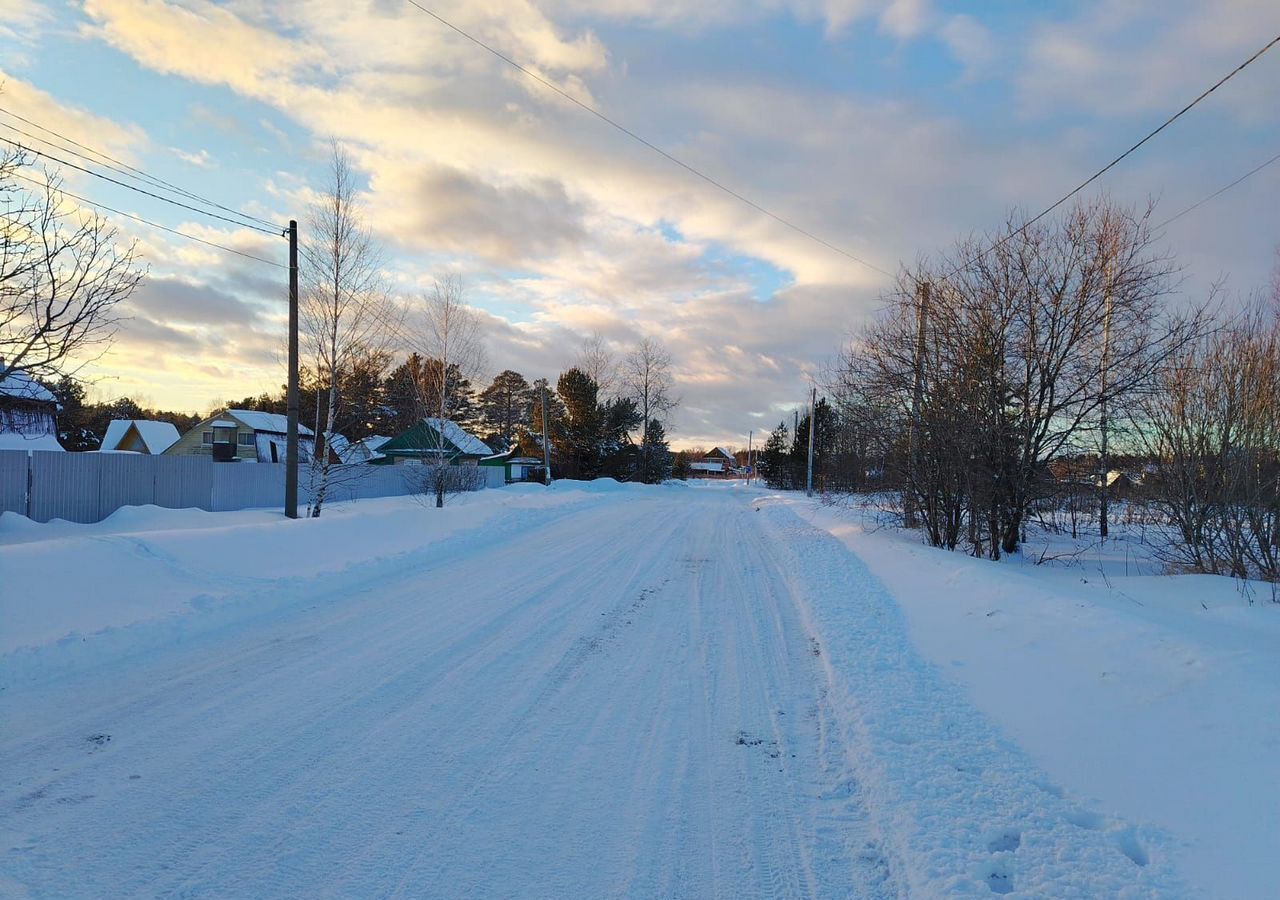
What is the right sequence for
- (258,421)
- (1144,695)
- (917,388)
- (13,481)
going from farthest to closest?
1. (258,421)
2. (13,481)
3. (917,388)
4. (1144,695)

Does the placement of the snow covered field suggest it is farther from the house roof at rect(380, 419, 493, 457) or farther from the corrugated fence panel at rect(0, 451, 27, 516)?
the house roof at rect(380, 419, 493, 457)

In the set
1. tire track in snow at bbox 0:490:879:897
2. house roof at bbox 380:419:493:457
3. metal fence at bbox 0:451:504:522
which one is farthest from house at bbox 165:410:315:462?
tire track in snow at bbox 0:490:879:897

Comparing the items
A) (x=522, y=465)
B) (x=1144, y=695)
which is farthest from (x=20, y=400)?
(x=522, y=465)

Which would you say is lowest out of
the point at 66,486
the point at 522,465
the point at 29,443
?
the point at 66,486

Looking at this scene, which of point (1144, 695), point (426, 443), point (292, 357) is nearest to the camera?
point (1144, 695)

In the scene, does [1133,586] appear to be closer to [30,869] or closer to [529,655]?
[529,655]

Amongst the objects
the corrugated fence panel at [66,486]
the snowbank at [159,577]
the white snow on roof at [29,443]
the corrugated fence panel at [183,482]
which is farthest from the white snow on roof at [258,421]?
the snowbank at [159,577]

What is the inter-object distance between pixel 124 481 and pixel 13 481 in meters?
2.99

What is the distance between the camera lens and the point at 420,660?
6398 mm

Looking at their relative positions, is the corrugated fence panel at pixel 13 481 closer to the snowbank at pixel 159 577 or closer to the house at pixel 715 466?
the snowbank at pixel 159 577

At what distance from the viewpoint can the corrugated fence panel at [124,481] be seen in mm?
19781

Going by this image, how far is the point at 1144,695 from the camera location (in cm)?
506

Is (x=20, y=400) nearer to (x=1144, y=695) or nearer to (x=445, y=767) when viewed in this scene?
(x=445, y=767)

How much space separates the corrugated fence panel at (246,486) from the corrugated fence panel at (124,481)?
2.34 metres
